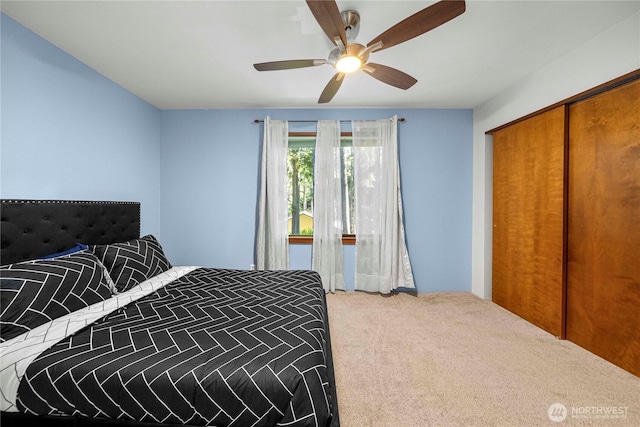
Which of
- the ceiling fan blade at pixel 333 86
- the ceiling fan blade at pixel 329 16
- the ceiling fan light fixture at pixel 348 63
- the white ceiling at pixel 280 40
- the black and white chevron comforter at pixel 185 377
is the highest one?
the white ceiling at pixel 280 40

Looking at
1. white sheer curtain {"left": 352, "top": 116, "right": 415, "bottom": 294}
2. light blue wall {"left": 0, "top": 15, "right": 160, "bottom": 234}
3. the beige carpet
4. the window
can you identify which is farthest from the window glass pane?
light blue wall {"left": 0, "top": 15, "right": 160, "bottom": 234}

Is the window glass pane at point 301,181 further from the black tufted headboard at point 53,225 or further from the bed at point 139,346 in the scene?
the black tufted headboard at point 53,225

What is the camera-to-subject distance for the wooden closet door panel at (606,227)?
181 centimetres

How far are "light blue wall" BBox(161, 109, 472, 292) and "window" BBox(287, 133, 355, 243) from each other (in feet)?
0.58

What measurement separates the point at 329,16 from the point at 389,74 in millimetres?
758

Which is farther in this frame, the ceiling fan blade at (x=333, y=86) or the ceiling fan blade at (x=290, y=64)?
the ceiling fan blade at (x=333, y=86)

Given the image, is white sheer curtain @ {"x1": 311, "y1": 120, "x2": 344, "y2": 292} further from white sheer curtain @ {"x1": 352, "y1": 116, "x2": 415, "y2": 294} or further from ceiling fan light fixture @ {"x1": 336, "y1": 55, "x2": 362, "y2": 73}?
ceiling fan light fixture @ {"x1": 336, "y1": 55, "x2": 362, "y2": 73}

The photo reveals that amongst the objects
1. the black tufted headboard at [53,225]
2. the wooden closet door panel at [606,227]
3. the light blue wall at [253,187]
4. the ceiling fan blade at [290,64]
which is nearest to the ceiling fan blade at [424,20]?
the ceiling fan blade at [290,64]

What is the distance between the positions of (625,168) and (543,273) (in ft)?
3.57

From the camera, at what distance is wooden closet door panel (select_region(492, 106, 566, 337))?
7.64 feet

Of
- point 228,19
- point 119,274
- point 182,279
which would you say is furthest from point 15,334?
point 228,19

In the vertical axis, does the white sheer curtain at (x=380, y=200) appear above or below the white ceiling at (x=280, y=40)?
below

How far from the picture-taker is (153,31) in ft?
6.32

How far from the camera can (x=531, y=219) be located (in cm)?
263
